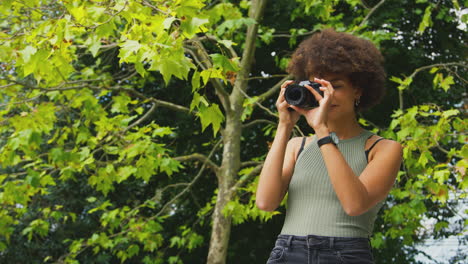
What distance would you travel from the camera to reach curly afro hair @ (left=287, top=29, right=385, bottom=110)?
1704 mm

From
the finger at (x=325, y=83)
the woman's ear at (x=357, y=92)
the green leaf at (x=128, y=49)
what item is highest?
the finger at (x=325, y=83)

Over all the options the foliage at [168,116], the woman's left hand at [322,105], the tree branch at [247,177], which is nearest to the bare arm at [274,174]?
the woman's left hand at [322,105]

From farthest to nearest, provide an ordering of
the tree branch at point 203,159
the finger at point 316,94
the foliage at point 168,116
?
1. the tree branch at point 203,159
2. the foliage at point 168,116
3. the finger at point 316,94

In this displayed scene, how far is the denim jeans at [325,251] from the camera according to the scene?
1.54 metres

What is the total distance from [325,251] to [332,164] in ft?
0.83

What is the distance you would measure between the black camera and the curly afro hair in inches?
3.9

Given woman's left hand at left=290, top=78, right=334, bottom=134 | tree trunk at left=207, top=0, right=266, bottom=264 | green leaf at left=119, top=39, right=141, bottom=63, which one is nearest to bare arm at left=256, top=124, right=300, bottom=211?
woman's left hand at left=290, top=78, right=334, bottom=134

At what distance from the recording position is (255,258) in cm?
730

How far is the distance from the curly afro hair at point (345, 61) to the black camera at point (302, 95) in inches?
3.9

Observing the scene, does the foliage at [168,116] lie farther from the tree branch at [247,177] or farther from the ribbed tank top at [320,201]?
the ribbed tank top at [320,201]

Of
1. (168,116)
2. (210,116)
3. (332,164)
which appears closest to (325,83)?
(332,164)

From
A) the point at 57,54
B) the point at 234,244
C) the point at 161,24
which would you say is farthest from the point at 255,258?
the point at 161,24

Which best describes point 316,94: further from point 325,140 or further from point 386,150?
point 386,150

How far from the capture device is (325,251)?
1.54m
